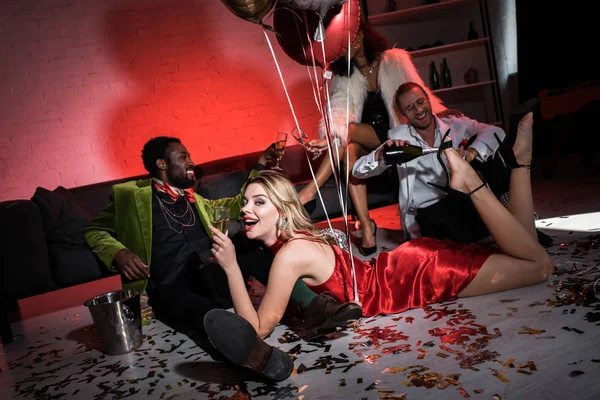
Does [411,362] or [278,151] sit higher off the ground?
[278,151]

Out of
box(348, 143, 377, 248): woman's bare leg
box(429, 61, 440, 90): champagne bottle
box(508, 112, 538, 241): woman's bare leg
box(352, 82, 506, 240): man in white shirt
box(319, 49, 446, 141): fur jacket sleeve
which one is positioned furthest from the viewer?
box(429, 61, 440, 90): champagne bottle

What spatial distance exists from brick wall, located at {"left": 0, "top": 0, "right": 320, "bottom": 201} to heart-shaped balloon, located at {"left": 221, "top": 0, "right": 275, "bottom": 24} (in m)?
3.17

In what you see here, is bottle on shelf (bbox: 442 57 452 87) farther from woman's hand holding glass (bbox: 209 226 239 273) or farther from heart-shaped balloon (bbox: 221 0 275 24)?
woman's hand holding glass (bbox: 209 226 239 273)

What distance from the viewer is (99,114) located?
520 centimetres

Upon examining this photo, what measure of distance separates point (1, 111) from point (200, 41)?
203 centimetres

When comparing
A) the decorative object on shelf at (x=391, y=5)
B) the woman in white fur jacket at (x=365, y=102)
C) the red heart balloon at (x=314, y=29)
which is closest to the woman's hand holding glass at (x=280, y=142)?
the red heart balloon at (x=314, y=29)

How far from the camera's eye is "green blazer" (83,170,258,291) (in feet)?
9.26

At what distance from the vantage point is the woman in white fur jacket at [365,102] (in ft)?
11.4

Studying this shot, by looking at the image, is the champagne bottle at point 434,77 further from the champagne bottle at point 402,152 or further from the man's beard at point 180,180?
the man's beard at point 180,180

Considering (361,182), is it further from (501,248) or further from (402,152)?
(501,248)

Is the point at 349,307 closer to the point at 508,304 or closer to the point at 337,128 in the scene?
the point at 508,304

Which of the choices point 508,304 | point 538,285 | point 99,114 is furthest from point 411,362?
point 99,114

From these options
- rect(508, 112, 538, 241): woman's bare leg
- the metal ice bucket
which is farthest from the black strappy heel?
the metal ice bucket

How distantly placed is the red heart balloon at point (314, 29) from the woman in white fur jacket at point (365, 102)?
0.82 metres
